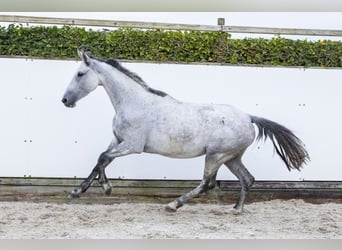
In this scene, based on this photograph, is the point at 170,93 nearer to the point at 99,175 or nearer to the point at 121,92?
the point at 121,92

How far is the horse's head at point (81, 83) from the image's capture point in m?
3.63

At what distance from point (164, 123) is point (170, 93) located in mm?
666

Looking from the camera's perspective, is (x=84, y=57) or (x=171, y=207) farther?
(x=171, y=207)

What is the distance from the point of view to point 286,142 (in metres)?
3.75

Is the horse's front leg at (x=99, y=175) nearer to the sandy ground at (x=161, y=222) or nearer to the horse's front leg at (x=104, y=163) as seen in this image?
the horse's front leg at (x=104, y=163)

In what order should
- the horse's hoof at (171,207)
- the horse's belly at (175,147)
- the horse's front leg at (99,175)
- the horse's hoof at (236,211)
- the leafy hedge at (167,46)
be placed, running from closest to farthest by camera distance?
the horse's front leg at (99,175) < the horse's belly at (175,147) < the horse's hoof at (171,207) < the horse's hoof at (236,211) < the leafy hedge at (167,46)

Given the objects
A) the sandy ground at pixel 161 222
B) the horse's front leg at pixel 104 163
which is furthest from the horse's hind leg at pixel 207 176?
the horse's front leg at pixel 104 163

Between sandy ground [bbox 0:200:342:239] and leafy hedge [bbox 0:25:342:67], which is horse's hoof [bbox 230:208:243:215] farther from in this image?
leafy hedge [bbox 0:25:342:67]

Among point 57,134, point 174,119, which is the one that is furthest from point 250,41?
point 57,134

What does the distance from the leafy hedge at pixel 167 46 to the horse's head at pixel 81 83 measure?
570mm

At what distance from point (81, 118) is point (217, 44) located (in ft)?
4.40

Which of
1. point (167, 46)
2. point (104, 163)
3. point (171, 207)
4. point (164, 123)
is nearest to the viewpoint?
point (104, 163)

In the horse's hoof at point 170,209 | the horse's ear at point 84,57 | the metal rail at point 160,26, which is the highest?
the metal rail at point 160,26

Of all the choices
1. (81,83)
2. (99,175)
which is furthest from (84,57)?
(99,175)
